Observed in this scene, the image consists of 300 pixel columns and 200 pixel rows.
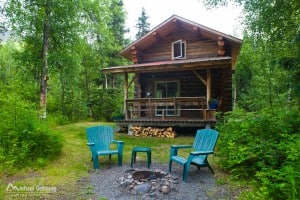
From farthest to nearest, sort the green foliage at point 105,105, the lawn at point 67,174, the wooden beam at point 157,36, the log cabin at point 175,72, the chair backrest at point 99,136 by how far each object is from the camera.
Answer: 1. the green foliage at point 105,105
2. the wooden beam at point 157,36
3. the log cabin at point 175,72
4. the chair backrest at point 99,136
5. the lawn at point 67,174

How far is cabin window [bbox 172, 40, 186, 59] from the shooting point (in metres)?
12.1

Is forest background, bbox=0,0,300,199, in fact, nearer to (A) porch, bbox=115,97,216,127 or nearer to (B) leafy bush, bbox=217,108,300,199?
(B) leafy bush, bbox=217,108,300,199

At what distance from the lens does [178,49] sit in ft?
40.4

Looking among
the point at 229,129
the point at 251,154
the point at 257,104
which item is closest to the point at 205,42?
the point at 257,104

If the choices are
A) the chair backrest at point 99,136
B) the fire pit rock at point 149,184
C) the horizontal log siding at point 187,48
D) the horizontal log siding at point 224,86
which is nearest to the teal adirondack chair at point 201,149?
the fire pit rock at point 149,184

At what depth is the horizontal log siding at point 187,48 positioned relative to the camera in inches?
454

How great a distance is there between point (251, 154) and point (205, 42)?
325 inches

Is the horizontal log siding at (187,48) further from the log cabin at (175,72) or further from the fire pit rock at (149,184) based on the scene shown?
the fire pit rock at (149,184)

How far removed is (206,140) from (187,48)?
7.65 meters

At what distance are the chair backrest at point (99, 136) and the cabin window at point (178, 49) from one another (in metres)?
7.16

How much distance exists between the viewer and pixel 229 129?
221 inches

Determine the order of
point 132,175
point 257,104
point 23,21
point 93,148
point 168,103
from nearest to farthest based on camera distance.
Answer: point 132,175 → point 93,148 → point 168,103 → point 23,21 → point 257,104

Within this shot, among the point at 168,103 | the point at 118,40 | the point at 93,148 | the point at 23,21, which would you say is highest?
the point at 118,40

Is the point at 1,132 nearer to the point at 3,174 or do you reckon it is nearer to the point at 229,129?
the point at 3,174
